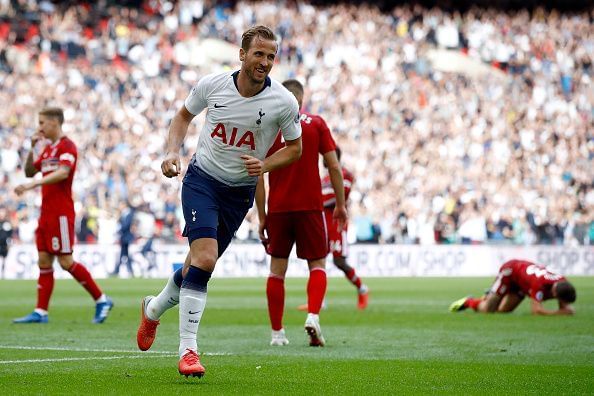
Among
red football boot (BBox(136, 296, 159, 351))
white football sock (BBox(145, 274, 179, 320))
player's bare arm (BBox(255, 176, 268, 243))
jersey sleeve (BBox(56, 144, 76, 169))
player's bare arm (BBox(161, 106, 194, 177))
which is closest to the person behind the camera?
player's bare arm (BBox(161, 106, 194, 177))

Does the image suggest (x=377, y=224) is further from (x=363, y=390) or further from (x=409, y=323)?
(x=363, y=390)

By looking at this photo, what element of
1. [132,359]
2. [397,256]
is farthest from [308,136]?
[397,256]

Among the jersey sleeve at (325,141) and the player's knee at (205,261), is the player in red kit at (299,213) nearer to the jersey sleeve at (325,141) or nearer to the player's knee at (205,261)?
the jersey sleeve at (325,141)

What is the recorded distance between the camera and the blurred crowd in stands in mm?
31859

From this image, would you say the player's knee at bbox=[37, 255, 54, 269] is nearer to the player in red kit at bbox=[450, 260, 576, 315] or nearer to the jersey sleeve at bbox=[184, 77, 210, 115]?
the player in red kit at bbox=[450, 260, 576, 315]

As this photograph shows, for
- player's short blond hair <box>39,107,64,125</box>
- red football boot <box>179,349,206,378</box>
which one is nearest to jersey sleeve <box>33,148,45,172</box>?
player's short blond hair <box>39,107,64,125</box>

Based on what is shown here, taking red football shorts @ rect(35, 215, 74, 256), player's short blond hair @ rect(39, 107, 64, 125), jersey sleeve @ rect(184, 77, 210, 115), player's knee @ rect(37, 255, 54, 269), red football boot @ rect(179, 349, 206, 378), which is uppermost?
player's short blond hair @ rect(39, 107, 64, 125)

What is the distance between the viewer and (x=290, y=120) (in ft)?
25.3

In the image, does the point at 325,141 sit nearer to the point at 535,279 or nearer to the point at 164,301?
the point at 164,301

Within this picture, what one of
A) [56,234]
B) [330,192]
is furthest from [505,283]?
[56,234]

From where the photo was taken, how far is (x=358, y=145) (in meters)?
36.4

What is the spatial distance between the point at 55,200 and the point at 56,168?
42 cm

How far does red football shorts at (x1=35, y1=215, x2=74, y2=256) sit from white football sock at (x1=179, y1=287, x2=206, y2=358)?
569 cm

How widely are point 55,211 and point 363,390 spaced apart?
→ 6.86 metres
